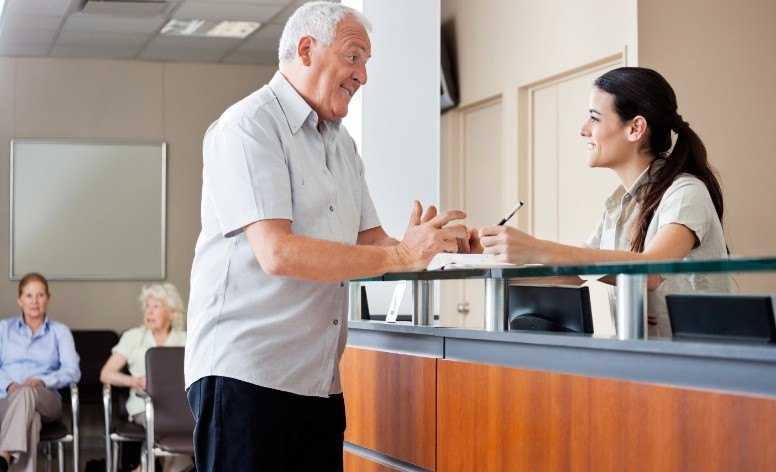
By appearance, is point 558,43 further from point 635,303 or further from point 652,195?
point 635,303

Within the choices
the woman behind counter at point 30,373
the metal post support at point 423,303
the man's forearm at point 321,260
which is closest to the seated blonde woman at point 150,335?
the woman behind counter at point 30,373

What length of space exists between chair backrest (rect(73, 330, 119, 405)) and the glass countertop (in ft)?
19.1

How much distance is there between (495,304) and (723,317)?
63 centimetres

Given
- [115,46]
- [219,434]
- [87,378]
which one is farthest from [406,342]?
[115,46]

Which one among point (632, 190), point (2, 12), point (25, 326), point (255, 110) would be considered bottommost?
point (25, 326)

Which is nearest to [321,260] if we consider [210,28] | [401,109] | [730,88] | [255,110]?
[255,110]

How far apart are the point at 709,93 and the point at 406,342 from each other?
9.58 feet

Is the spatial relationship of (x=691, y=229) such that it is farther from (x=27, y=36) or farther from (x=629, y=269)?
(x=27, y=36)

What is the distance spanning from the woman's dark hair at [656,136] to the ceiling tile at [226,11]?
476cm

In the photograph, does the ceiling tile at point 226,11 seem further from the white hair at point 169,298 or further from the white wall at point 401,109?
the white wall at point 401,109

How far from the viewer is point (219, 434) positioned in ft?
6.66

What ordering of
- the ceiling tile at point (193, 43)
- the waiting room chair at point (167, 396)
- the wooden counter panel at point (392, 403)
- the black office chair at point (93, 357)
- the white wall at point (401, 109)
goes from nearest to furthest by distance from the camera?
the wooden counter panel at point (392, 403) → the white wall at point (401, 109) → the waiting room chair at point (167, 396) → the black office chair at point (93, 357) → the ceiling tile at point (193, 43)

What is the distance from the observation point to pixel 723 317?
5.15 ft

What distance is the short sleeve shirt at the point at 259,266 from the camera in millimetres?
2014
